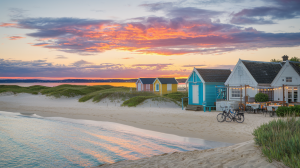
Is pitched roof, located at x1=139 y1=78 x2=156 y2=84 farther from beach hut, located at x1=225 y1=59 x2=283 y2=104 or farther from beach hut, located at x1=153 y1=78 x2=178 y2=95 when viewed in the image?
beach hut, located at x1=225 y1=59 x2=283 y2=104

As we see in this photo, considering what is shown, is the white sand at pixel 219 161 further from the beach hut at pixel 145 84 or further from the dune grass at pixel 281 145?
the beach hut at pixel 145 84

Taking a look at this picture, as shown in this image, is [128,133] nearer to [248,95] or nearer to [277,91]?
[248,95]

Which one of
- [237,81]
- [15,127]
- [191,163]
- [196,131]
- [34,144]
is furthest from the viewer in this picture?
[237,81]

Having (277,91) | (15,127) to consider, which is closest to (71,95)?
(15,127)

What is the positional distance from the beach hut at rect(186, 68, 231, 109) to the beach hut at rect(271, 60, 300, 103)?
6.13m

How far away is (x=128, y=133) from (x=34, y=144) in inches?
235

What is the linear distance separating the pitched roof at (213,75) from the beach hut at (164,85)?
25.6 meters

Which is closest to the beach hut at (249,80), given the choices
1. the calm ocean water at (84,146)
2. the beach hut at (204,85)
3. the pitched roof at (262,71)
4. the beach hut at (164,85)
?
the pitched roof at (262,71)

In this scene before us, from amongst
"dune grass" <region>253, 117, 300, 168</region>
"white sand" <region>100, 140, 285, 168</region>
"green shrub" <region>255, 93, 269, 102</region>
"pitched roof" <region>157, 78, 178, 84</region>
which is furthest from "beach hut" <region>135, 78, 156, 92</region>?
"dune grass" <region>253, 117, 300, 168</region>

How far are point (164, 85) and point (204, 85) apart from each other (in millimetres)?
28228

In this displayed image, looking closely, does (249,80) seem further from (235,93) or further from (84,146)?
(84,146)

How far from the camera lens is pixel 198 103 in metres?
28.5

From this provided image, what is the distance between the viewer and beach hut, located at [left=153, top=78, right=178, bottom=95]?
55.6m

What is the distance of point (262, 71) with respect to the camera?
2703 cm
